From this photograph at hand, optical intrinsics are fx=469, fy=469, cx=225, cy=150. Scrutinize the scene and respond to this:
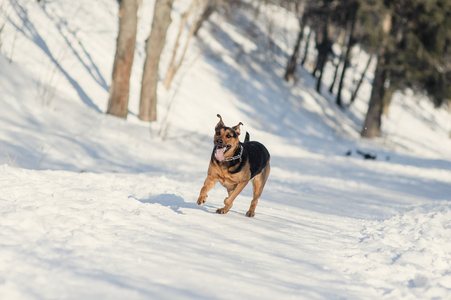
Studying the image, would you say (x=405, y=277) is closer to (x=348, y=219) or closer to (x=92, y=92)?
(x=348, y=219)

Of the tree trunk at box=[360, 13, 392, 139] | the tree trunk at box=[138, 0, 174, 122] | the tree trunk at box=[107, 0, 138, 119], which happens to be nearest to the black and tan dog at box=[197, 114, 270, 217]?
the tree trunk at box=[107, 0, 138, 119]

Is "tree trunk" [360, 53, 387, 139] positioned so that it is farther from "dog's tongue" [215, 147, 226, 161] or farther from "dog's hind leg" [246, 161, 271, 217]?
"dog's tongue" [215, 147, 226, 161]

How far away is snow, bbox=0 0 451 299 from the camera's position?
10.3 feet

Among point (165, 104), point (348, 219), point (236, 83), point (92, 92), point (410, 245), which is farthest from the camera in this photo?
point (236, 83)

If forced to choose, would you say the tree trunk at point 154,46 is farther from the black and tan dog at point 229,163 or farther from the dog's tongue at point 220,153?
the dog's tongue at point 220,153

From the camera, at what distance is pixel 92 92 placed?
14805mm

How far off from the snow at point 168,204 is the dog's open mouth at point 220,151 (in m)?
0.70

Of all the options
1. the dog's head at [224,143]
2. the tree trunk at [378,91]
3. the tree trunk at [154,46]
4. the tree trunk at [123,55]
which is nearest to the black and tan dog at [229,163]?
the dog's head at [224,143]

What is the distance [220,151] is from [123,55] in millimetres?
8438

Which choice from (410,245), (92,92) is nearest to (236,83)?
(92,92)

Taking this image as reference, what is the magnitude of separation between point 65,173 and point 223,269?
4493 mm

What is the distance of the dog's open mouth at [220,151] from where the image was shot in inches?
206

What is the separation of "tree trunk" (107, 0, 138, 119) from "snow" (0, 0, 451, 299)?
0.61 metres

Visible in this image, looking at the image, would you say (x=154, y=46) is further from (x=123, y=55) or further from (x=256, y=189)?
(x=256, y=189)
